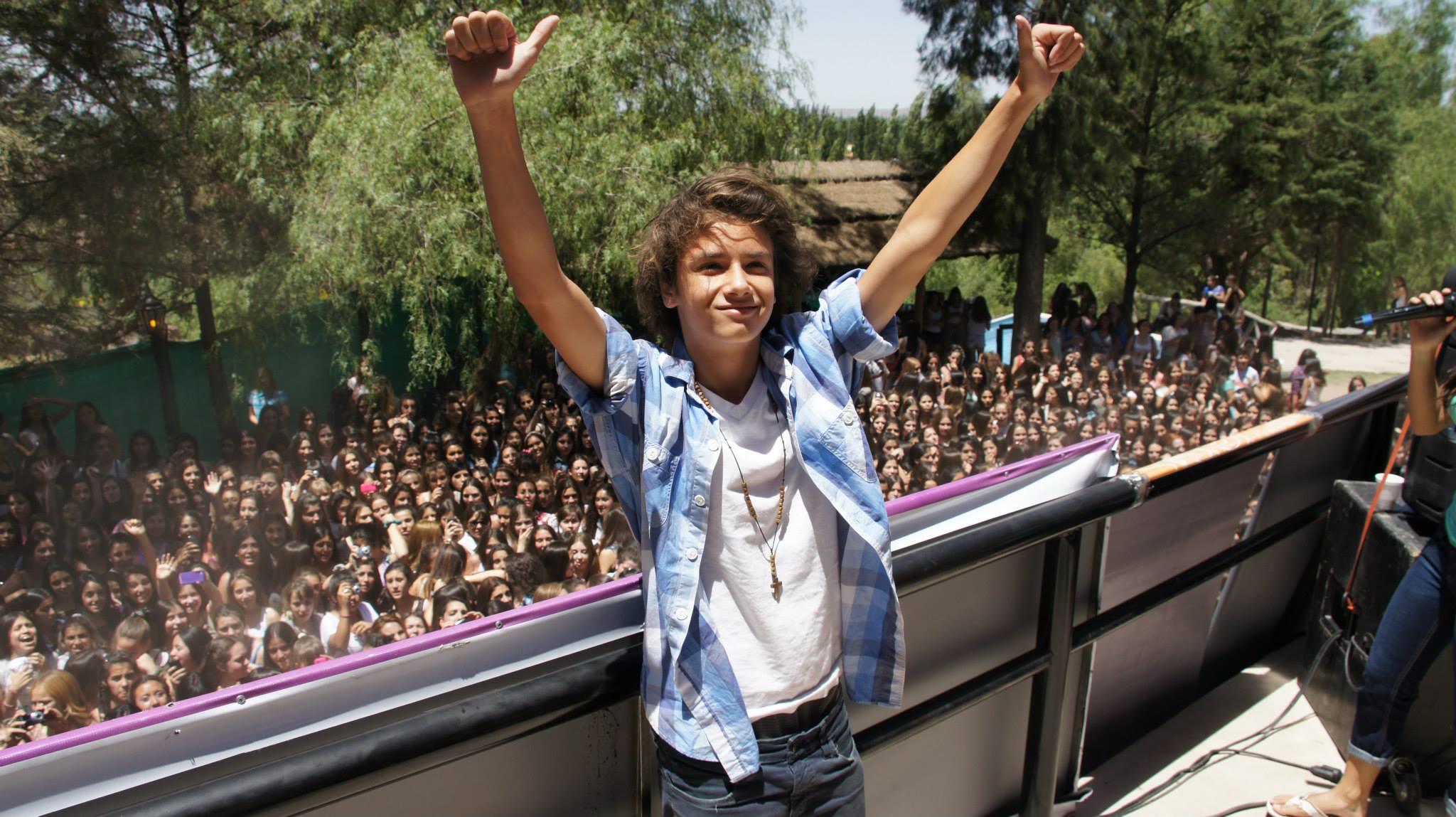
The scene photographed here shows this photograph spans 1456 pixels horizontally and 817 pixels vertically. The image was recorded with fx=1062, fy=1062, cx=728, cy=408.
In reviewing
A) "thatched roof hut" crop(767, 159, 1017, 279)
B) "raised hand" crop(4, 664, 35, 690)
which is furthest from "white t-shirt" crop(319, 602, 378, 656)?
"thatched roof hut" crop(767, 159, 1017, 279)

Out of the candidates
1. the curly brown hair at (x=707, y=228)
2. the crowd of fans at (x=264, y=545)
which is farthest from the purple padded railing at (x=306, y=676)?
the crowd of fans at (x=264, y=545)

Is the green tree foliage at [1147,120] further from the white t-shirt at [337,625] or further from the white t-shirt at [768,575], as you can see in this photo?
the white t-shirt at [768,575]

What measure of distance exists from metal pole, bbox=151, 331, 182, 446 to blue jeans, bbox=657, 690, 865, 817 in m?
10.6

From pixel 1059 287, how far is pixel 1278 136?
6.51 metres

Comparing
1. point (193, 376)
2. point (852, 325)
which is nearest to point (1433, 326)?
point (852, 325)

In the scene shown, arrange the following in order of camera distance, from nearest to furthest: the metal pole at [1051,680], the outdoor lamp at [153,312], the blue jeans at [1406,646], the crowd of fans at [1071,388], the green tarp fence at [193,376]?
the metal pole at [1051,680], the blue jeans at [1406,646], the crowd of fans at [1071,388], the green tarp fence at [193,376], the outdoor lamp at [153,312]

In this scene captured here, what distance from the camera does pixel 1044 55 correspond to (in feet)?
5.14

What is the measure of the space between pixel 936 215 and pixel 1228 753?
1.74 m

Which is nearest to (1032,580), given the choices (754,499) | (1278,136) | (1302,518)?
(754,499)

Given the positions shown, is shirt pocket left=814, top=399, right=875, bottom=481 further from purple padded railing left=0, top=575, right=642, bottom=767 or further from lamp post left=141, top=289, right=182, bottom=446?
lamp post left=141, top=289, right=182, bottom=446

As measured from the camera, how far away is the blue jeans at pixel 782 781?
1.28 m

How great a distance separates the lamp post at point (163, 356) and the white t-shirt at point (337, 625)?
232 inches

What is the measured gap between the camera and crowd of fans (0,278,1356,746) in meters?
4.62

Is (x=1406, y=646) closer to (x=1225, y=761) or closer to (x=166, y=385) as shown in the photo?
(x=1225, y=761)
